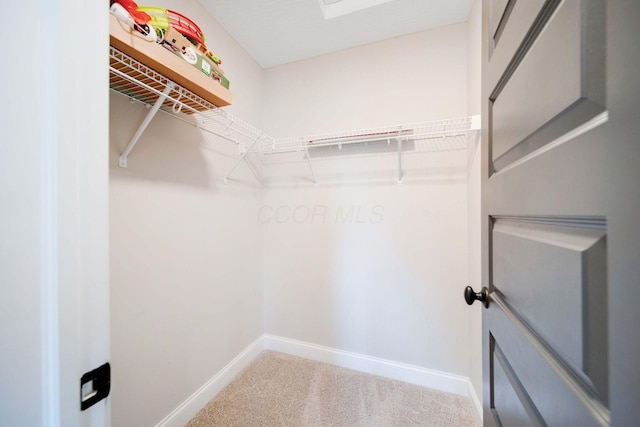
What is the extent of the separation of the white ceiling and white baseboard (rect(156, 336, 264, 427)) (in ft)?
7.97

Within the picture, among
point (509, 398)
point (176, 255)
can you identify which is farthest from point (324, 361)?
point (509, 398)

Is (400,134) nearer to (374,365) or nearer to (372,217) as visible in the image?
(372,217)

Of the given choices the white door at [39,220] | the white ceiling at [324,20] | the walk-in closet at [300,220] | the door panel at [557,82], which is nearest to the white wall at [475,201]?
the walk-in closet at [300,220]

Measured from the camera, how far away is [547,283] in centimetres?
42

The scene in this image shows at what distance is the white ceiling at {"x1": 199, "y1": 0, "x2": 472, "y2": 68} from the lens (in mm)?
1401

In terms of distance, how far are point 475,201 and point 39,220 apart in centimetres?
168

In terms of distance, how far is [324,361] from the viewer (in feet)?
5.98

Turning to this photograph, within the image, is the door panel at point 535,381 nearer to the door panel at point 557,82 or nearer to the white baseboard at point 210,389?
the door panel at point 557,82

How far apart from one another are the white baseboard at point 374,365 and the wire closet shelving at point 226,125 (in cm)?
141

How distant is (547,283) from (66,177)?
0.93m

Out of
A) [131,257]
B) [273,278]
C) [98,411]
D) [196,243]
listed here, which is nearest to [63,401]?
[98,411]

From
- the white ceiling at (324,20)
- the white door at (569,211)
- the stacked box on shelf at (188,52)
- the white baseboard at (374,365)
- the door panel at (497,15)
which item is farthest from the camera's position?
the white baseboard at (374,365)

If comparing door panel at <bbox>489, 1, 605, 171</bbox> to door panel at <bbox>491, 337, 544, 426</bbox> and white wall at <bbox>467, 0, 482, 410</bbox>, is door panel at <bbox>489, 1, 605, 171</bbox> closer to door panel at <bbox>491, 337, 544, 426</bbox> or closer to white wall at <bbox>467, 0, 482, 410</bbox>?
door panel at <bbox>491, 337, 544, 426</bbox>

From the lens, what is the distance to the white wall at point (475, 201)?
126cm
